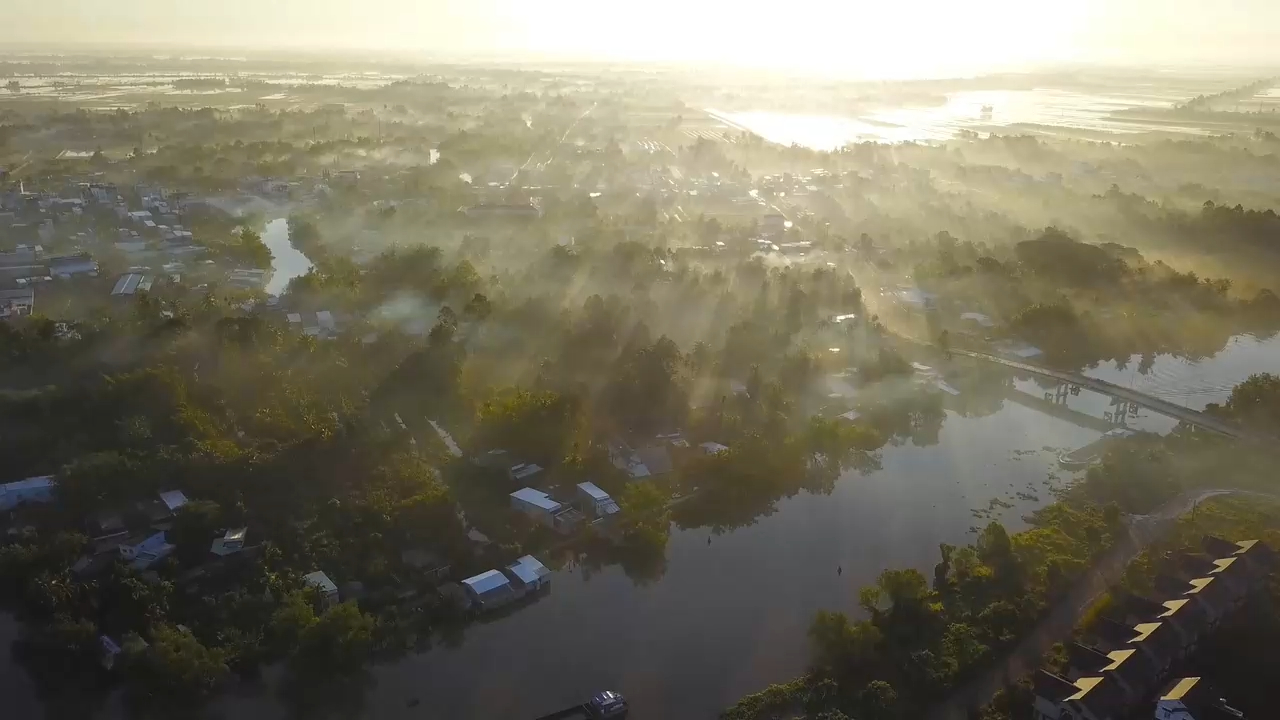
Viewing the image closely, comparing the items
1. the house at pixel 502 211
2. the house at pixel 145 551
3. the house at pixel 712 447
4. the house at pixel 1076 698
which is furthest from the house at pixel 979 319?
the house at pixel 145 551

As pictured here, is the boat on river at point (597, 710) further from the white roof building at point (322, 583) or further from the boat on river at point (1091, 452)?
the boat on river at point (1091, 452)

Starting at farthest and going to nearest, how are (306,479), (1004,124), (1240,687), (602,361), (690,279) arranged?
(1004,124), (690,279), (602,361), (306,479), (1240,687)

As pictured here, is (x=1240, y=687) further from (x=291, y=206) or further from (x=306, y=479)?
(x=291, y=206)

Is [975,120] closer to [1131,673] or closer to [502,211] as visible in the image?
[502,211]

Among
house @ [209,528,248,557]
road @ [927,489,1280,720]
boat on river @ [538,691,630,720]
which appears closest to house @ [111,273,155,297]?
house @ [209,528,248,557]

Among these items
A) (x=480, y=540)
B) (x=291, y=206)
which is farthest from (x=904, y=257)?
(x=291, y=206)
